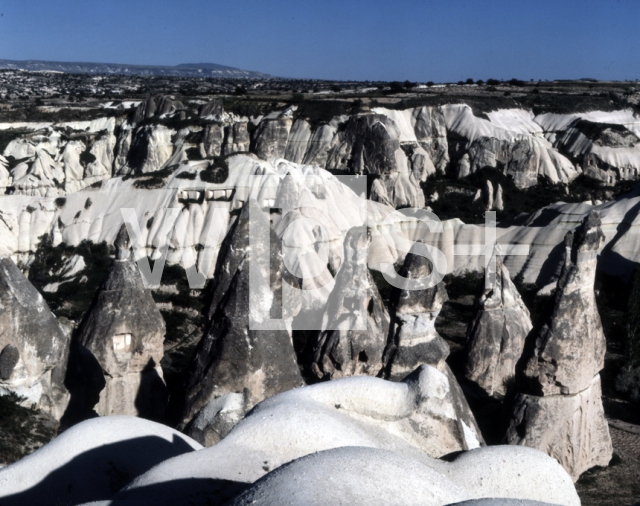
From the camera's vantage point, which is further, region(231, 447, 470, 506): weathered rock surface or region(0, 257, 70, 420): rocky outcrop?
region(0, 257, 70, 420): rocky outcrop

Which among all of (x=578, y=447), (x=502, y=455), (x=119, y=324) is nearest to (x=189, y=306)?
(x=119, y=324)

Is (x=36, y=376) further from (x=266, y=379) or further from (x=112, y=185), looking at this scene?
(x=112, y=185)

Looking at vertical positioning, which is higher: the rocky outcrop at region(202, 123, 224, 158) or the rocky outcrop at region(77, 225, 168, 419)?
the rocky outcrop at region(202, 123, 224, 158)

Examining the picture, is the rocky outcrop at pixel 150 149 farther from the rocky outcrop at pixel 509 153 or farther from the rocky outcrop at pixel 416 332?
the rocky outcrop at pixel 416 332

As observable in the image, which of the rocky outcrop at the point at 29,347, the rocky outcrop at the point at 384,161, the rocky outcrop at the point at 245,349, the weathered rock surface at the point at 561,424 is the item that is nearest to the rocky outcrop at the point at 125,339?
the rocky outcrop at the point at 29,347

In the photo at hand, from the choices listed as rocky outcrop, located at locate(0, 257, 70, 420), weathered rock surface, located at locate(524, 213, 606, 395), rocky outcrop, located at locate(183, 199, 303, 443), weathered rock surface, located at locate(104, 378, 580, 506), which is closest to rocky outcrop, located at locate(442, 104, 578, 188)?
weathered rock surface, located at locate(524, 213, 606, 395)

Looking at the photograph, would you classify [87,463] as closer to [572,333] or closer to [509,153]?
[572,333]

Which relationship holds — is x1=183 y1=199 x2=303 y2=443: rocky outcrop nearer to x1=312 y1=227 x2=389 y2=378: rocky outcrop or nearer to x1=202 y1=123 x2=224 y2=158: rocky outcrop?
x1=312 y1=227 x2=389 y2=378: rocky outcrop
